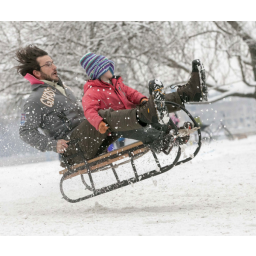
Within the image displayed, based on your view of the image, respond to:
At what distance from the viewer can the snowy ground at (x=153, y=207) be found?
10.1ft

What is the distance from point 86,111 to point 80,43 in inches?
236

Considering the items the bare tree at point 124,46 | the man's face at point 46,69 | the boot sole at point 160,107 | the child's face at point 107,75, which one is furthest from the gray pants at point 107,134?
the bare tree at point 124,46

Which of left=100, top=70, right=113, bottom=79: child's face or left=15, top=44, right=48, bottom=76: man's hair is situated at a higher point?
left=15, top=44, right=48, bottom=76: man's hair

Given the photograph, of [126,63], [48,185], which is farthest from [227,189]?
[126,63]

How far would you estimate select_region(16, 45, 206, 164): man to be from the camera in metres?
3.21

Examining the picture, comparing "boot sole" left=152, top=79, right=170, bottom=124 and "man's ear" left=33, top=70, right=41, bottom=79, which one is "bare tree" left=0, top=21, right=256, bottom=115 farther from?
"boot sole" left=152, top=79, right=170, bottom=124

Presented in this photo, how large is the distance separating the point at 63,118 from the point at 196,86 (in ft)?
4.67

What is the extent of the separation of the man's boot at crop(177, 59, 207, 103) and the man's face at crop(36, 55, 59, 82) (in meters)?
1.57

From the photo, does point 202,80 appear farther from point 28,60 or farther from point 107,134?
point 28,60

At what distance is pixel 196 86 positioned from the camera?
330cm

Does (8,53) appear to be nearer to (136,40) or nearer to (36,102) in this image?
(136,40)

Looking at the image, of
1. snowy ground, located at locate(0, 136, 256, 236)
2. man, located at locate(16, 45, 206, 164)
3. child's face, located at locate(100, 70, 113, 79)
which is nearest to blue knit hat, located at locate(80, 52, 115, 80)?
child's face, located at locate(100, 70, 113, 79)

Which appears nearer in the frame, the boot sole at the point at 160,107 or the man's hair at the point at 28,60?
the boot sole at the point at 160,107

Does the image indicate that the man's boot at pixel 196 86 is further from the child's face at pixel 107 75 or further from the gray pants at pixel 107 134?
the child's face at pixel 107 75
